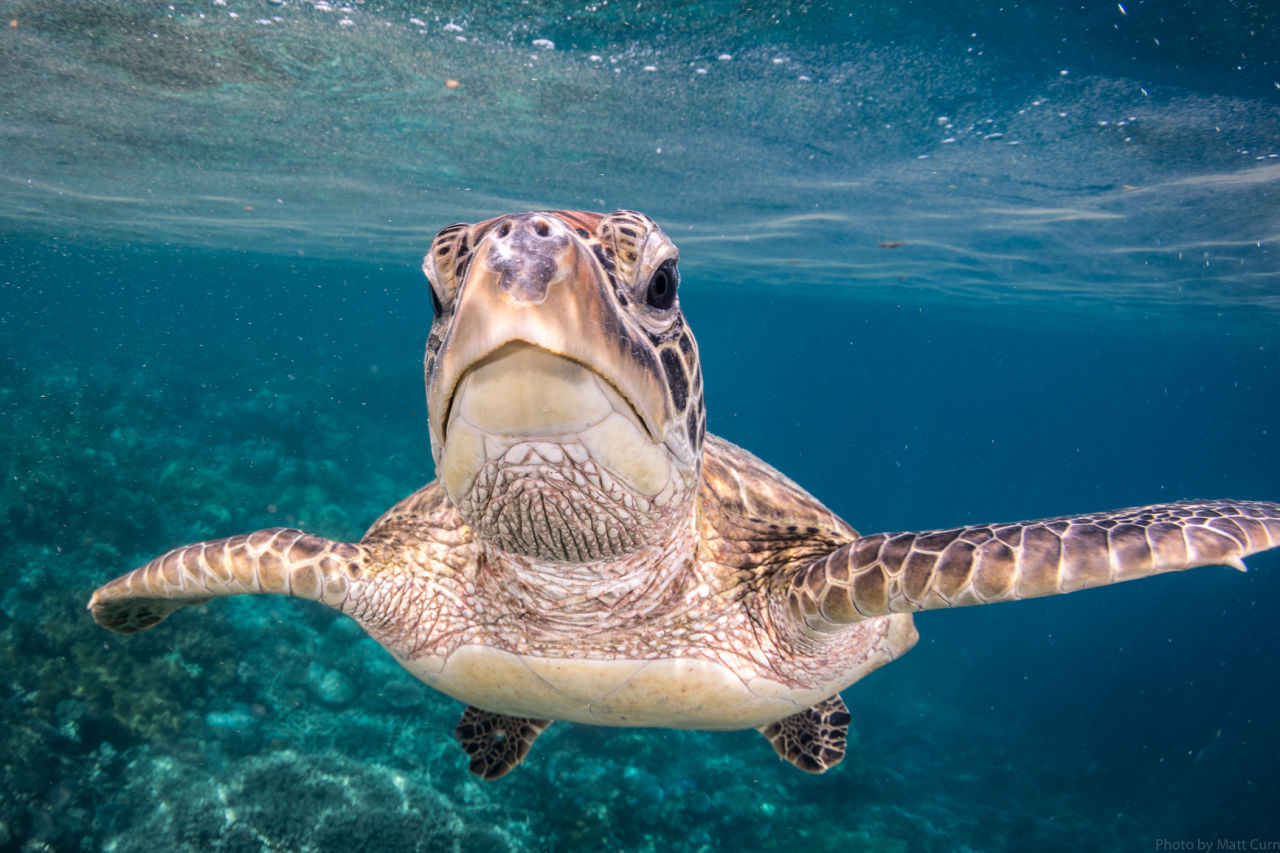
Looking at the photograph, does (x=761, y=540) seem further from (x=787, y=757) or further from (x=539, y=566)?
(x=787, y=757)

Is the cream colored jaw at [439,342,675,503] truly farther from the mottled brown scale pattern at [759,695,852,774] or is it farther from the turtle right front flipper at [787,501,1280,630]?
the mottled brown scale pattern at [759,695,852,774]

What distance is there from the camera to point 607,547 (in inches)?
82.4

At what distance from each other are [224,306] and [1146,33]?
83.4 meters

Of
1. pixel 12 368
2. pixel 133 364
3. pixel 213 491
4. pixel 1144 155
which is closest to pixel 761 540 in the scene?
pixel 1144 155

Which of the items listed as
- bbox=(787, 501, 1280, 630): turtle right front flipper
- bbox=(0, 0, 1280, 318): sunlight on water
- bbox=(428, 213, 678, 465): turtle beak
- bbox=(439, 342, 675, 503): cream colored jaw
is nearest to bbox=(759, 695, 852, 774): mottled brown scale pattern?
bbox=(787, 501, 1280, 630): turtle right front flipper

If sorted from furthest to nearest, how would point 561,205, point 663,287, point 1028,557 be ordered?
point 561,205 → point 1028,557 → point 663,287

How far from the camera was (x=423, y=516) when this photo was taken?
126 inches

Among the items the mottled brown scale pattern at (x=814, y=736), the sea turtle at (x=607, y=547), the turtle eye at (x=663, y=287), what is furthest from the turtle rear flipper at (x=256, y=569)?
the mottled brown scale pattern at (x=814, y=736)

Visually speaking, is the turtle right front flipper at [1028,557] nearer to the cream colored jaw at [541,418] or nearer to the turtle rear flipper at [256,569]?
the cream colored jaw at [541,418]

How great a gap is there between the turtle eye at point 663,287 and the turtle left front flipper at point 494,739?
349 centimetres

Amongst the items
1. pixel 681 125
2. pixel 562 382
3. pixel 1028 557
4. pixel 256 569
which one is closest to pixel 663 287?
pixel 562 382

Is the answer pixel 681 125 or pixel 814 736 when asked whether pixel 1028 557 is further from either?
pixel 681 125

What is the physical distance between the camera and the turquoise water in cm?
649

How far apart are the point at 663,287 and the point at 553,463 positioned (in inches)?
22.8
